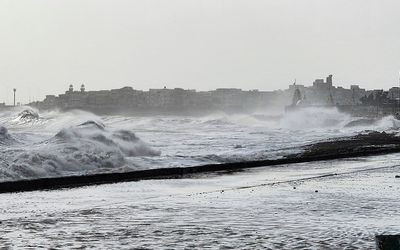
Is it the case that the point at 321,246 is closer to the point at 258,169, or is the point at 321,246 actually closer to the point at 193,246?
the point at 193,246

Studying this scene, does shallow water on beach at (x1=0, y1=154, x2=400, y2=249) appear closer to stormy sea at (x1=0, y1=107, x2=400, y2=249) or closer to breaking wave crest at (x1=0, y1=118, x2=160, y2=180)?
stormy sea at (x1=0, y1=107, x2=400, y2=249)

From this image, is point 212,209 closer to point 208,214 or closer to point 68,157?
point 208,214

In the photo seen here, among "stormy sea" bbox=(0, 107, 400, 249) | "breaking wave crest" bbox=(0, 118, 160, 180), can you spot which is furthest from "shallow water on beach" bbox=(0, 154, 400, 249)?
"breaking wave crest" bbox=(0, 118, 160, 180)

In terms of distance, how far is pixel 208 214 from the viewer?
24.6 ft

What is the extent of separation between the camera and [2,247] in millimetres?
5398

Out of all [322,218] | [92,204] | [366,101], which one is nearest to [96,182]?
[92,204]

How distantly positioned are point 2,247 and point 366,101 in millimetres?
127226

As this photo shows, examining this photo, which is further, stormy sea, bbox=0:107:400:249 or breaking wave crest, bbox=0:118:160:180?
breaking wave crest, bbox=0:118:160:180

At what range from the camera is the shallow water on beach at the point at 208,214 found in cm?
570

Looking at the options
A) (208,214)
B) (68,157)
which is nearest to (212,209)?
(208,214)

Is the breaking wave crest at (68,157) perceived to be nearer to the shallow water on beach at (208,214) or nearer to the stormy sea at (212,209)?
the stormy sea at (212,209)

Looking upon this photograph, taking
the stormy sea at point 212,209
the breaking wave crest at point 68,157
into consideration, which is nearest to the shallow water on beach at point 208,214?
the stormy sea at point 212,209

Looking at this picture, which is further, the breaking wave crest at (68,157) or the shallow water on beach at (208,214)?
the breaking wave crest at (68,157)

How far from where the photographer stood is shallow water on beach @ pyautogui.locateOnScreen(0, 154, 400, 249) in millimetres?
5695
